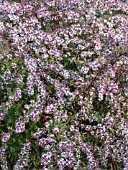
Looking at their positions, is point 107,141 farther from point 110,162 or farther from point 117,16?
point 117,16

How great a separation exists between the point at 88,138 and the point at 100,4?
8.72 ft

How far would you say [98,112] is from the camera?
509 cm

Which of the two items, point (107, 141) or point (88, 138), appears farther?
point (88, 138)

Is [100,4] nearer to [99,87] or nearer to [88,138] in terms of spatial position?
[99,87]

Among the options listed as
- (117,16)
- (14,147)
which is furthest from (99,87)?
(117,16)

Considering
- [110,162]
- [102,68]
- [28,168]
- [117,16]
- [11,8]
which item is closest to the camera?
[28,168]

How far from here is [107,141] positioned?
15.3ft

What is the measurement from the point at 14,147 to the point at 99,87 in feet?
4.69

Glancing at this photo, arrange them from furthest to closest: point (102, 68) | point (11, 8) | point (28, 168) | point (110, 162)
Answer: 1. point (11, 8)
2. point (102, 68)
3. point (110, 162)
4. point (28, 168)

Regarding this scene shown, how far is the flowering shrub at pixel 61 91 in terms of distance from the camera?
4527mm

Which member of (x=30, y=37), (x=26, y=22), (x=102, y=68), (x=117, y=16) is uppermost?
(x=117, y=16)

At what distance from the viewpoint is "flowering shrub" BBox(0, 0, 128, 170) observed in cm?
453

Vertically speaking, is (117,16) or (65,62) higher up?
(117,16)

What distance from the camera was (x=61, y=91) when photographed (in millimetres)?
4863
